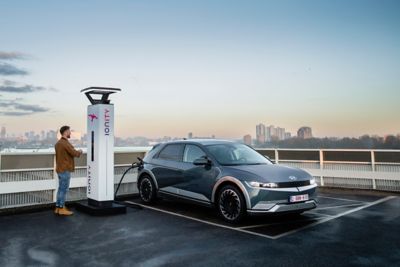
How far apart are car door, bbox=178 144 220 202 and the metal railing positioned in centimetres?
327

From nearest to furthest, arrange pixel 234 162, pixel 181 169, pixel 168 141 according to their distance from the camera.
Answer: pixel 234 162 < pixel 181 169 < pixel 168 141

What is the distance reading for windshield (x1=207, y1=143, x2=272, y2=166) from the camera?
812 cm

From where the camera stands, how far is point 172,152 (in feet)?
30.8

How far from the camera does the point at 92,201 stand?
348 inches

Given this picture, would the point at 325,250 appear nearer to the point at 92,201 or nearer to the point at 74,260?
the point at 74,260

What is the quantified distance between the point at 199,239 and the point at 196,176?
7.01 feet

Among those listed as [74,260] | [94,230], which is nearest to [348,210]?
[94,230]

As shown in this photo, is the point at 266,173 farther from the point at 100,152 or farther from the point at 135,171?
the point at 135,171

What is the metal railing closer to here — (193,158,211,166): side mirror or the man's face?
the man's face

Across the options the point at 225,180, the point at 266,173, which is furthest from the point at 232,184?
the point at 266,173

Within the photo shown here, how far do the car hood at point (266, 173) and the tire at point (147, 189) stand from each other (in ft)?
8.75

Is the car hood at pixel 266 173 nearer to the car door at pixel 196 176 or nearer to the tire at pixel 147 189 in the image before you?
the car door at pixel 196 176

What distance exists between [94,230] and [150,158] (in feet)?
10.6

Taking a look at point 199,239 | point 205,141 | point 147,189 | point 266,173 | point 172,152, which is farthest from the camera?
point 147,189
